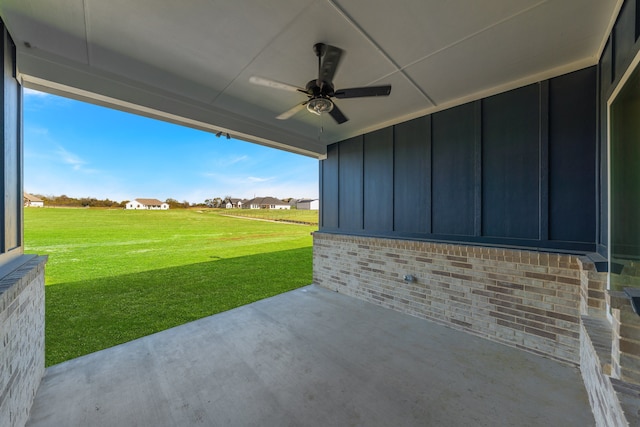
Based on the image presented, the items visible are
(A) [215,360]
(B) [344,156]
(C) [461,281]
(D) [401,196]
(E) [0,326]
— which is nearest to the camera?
(E) [0,326]

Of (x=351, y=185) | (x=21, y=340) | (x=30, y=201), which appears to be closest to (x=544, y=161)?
(x=351, y=185)

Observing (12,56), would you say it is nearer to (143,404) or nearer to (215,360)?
(143,404)

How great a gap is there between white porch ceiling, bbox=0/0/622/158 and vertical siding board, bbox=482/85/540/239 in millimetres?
264

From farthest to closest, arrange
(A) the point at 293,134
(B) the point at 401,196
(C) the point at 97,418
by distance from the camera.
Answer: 1. (A) the point at 293,134
2. (B) the point at 401,196
3. (C) the point at 97,418

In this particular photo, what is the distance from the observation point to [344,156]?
510 cm

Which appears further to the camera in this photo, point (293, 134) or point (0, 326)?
point (293, 134)

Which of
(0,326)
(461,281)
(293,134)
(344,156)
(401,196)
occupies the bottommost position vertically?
(461,281)

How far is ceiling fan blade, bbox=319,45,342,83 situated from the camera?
2211mm

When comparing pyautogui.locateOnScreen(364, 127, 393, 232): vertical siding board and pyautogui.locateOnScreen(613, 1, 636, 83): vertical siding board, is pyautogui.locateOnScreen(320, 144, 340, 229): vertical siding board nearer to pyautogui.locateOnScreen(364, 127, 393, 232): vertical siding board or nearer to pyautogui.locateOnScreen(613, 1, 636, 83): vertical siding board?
pyautogui.locateOnScreen(364, 127, 393, 232): vertical siding board

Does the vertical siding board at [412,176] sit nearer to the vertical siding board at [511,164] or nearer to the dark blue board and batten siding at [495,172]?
the dark blue board and batten siding at [495,172]

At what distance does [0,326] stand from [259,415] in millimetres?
1758

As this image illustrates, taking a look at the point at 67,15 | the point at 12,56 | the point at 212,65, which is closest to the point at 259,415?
the point at 212,65

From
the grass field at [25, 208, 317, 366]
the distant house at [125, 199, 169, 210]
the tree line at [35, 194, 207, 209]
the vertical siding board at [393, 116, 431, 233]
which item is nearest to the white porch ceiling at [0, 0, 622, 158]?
the vertical siding board at [393, 116, 431, 233]

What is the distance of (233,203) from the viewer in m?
34.9
